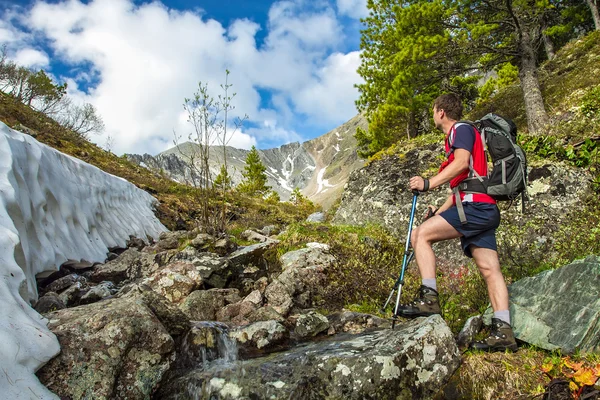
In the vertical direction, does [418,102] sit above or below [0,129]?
above

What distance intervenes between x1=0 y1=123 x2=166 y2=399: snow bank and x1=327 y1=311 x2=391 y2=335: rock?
3.34 metres

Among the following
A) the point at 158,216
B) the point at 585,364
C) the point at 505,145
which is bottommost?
the point at 585,364

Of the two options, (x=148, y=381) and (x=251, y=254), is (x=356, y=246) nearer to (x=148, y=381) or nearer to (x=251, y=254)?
(x=251, y=254)

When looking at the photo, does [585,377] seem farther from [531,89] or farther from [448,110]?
[531,89]

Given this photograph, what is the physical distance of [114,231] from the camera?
9.88 m

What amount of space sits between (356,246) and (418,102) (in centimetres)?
1434

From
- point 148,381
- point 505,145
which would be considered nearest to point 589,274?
point 505,145

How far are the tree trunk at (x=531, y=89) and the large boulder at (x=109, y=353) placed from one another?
12.6 m

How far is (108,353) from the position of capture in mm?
2898

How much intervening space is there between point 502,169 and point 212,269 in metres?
5.01

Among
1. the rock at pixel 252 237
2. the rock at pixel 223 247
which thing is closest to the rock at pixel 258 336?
the rock at pixel 223 247

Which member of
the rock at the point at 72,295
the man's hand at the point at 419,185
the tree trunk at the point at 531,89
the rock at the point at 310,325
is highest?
the tree trunk at the point at 531,89

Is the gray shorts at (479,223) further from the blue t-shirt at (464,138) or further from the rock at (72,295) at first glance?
the rock at (72,295)

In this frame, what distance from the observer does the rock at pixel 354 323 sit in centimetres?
468
